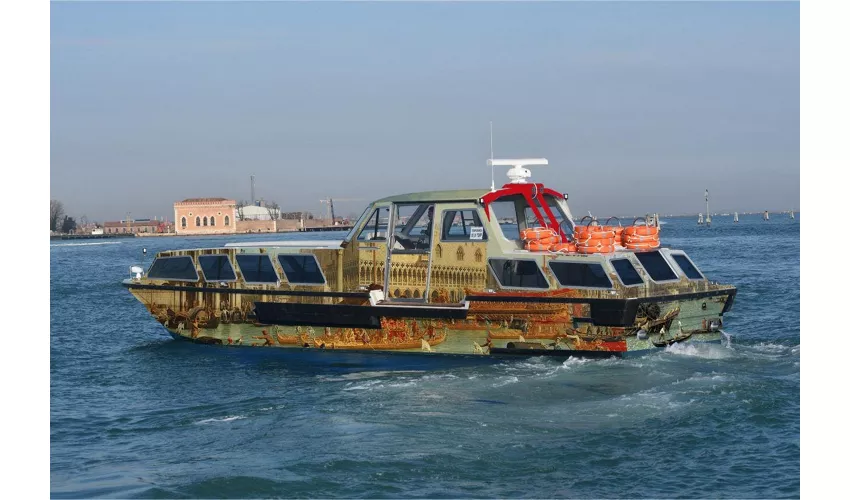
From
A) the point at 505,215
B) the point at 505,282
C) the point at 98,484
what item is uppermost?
the point at 505,215

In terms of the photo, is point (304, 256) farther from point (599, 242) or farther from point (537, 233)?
point (599, 242)

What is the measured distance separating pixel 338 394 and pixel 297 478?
4.58m

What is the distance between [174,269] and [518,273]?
812cm

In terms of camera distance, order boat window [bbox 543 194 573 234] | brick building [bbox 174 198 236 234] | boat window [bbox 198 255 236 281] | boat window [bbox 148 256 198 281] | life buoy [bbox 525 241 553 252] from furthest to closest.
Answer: brick building [bbox 174 198 236 234]
boat window [bbox 148 256 198 281]
boat window [bbox 198 255 236 281]
boat window [bbox 543 194 573 234]
life buoy [bbox 525 241 553 252]

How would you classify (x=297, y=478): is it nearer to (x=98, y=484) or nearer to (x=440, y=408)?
(x=98, y=484)

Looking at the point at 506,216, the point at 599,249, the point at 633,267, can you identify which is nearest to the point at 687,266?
the point at 633,267

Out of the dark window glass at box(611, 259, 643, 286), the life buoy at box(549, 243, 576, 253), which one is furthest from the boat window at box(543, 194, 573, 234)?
the dark window glass at box(611, 259, 643, 286)

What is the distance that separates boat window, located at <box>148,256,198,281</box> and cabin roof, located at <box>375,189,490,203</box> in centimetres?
493

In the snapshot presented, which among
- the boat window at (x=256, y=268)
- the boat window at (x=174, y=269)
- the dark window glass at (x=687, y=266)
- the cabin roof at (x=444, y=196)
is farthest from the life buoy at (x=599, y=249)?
the boat window at (x=174, y=269)

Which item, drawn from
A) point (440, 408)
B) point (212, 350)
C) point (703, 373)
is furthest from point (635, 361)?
point (212, 350)

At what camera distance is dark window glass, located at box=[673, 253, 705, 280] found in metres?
18.5

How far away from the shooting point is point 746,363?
17.1 meters

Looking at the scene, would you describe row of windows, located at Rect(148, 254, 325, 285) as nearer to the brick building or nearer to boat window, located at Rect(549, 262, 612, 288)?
boat window, located at Rect(549, 262, 612, 288)

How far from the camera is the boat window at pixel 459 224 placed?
18.7m
